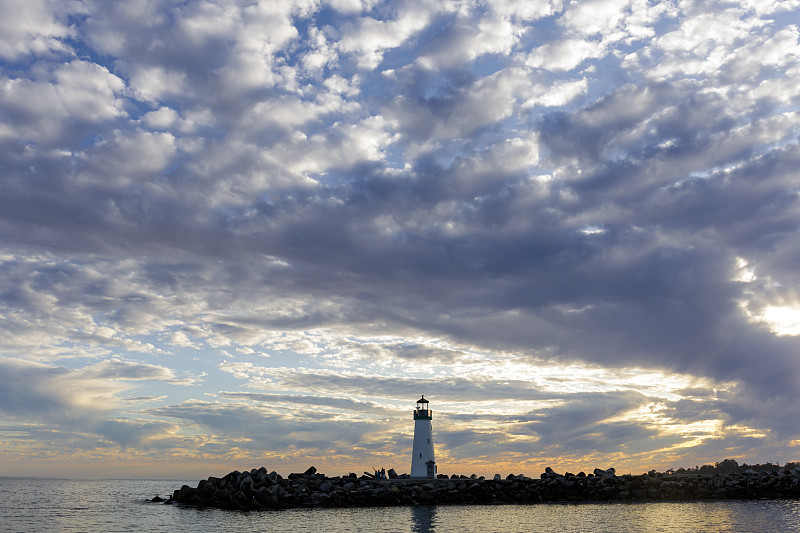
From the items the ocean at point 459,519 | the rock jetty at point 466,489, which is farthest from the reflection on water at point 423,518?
the rock jetty at point 466,489

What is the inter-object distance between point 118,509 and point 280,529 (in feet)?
124

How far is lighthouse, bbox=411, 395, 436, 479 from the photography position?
7425 cm

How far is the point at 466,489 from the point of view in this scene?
71812 millimetres

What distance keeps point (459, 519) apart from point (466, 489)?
1421cm

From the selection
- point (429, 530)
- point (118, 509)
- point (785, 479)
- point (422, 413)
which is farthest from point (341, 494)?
point (785, 479)

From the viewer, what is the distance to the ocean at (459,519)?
52.0 metres

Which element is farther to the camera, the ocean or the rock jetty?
the rock jetty

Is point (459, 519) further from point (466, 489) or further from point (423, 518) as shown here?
point (466, 489)

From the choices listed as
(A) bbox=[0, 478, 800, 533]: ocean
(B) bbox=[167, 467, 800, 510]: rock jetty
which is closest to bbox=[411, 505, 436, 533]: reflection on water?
(A) bbox=[0, 478, 800, 533]: ocean

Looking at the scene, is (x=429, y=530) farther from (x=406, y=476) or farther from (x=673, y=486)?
(x=673, y=486)

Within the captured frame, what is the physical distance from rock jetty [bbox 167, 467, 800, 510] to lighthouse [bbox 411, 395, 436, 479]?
4.94 ft

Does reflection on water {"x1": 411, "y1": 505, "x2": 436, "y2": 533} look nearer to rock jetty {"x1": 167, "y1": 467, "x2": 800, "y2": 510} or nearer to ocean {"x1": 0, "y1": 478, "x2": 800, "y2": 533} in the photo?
ocean {"x1": 0, "y1": 478, "x2": 800, "y2": 533}

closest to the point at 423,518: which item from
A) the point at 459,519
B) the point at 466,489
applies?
the point at 459,519

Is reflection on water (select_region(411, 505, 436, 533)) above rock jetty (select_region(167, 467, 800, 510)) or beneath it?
beneath
